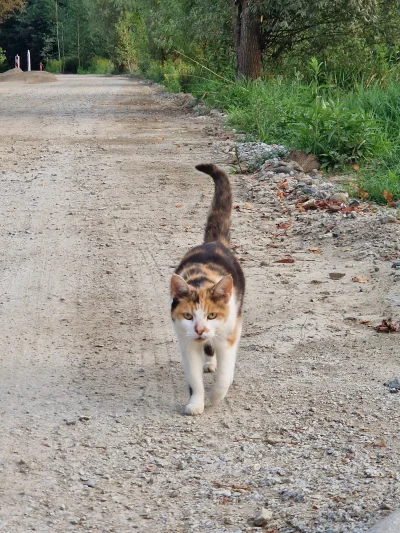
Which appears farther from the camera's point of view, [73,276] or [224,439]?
[73,276]

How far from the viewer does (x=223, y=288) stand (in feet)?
16.0

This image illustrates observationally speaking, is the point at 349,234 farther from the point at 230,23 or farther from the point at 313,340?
the point at 230,23

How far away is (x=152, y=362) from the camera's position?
5652mm

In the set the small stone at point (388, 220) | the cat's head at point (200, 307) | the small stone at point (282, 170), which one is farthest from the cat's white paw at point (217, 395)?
the small stone at point (282, 170)

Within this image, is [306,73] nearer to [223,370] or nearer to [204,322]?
[223,370]

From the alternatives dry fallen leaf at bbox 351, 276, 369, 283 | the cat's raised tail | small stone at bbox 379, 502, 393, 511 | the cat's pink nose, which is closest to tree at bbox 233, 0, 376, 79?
dry fallen leaf at bbox 351, 276, 369, 283

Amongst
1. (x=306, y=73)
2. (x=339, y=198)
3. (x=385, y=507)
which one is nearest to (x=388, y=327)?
(x=385, y=507)

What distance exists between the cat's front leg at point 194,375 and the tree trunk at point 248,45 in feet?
54.9

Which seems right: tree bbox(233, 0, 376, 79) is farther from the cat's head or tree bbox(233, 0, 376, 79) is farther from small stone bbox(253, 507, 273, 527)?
small stone bbox(253, 507, 273, 527)

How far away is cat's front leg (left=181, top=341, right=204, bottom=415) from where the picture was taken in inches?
191

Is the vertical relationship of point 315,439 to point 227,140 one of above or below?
above

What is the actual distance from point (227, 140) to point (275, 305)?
29.5 feet

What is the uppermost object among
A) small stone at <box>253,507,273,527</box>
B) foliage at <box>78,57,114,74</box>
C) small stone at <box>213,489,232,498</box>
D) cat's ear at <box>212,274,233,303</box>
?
cat's ear at <box>212,274,233,303</box>

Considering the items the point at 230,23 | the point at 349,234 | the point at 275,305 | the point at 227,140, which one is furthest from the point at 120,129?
the point at 275,305
